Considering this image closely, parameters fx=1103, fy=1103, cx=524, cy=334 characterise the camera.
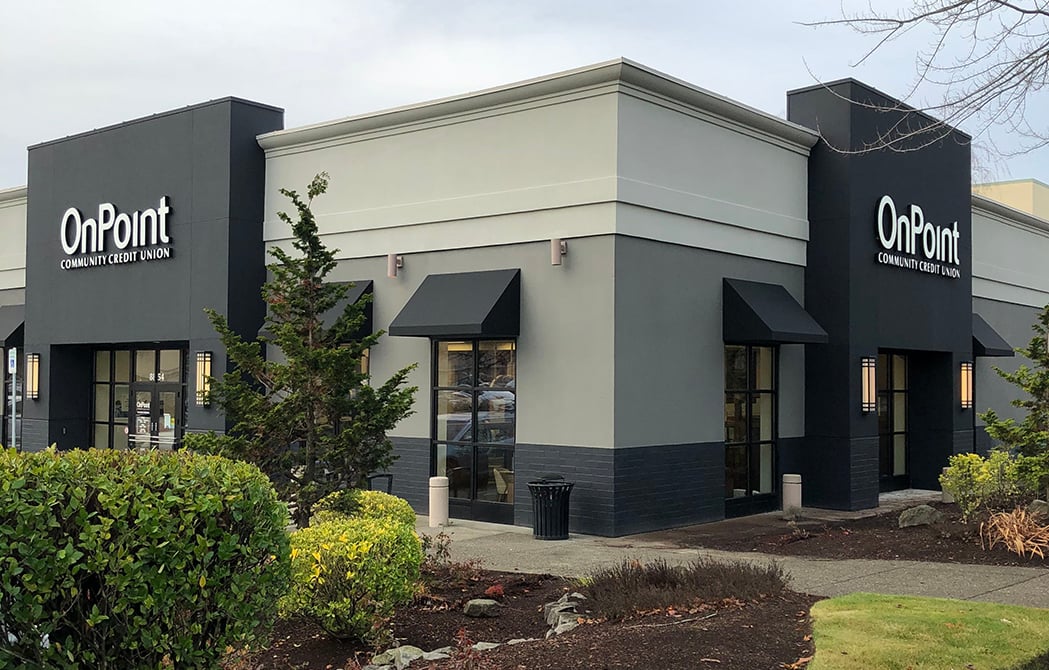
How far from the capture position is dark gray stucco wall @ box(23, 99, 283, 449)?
1955cm

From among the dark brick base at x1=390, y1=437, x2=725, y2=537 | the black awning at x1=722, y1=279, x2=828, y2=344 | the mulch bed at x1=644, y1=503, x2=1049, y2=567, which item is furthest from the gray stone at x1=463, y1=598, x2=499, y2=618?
the black awning at x1=722, y1=279, x2=828, y2=344

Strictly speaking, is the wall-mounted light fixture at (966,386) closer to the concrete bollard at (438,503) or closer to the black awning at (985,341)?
the black awning at (985,341)

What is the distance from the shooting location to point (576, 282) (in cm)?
1563

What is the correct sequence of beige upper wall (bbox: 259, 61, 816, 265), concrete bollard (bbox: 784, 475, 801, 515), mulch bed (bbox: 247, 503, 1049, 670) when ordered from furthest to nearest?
concrete bollard (bbox: 784, 475, 801, 515)
beige upper wall (bbox: 259, 61, 816, 265)
mulch bed (bbox: 247, 503, 1049, 670)

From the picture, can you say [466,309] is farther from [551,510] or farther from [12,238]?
[12,238]

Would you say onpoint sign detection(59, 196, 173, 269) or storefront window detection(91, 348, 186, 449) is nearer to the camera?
onpoint sign detection(59, 196, 173, 269)

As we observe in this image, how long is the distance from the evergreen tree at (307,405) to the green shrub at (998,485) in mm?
7783

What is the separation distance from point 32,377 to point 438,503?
37.3 feet

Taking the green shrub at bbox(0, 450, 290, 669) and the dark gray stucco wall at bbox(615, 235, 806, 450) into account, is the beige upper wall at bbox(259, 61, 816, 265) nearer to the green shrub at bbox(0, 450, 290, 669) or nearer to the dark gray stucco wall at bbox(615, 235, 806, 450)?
the dark gray stucco wall at bbox(615, 235, 806, 450)

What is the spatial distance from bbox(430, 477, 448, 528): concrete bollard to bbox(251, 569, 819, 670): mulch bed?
542 cm

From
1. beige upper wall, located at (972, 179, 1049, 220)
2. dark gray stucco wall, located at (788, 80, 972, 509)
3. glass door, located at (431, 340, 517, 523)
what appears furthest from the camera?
beige upper wall, located at (972, 179, 1049, 220)

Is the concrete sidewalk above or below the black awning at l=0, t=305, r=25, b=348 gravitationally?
below

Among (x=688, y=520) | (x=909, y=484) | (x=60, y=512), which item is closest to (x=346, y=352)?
(x=60, y=512)

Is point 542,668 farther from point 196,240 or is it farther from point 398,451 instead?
point 196,240
